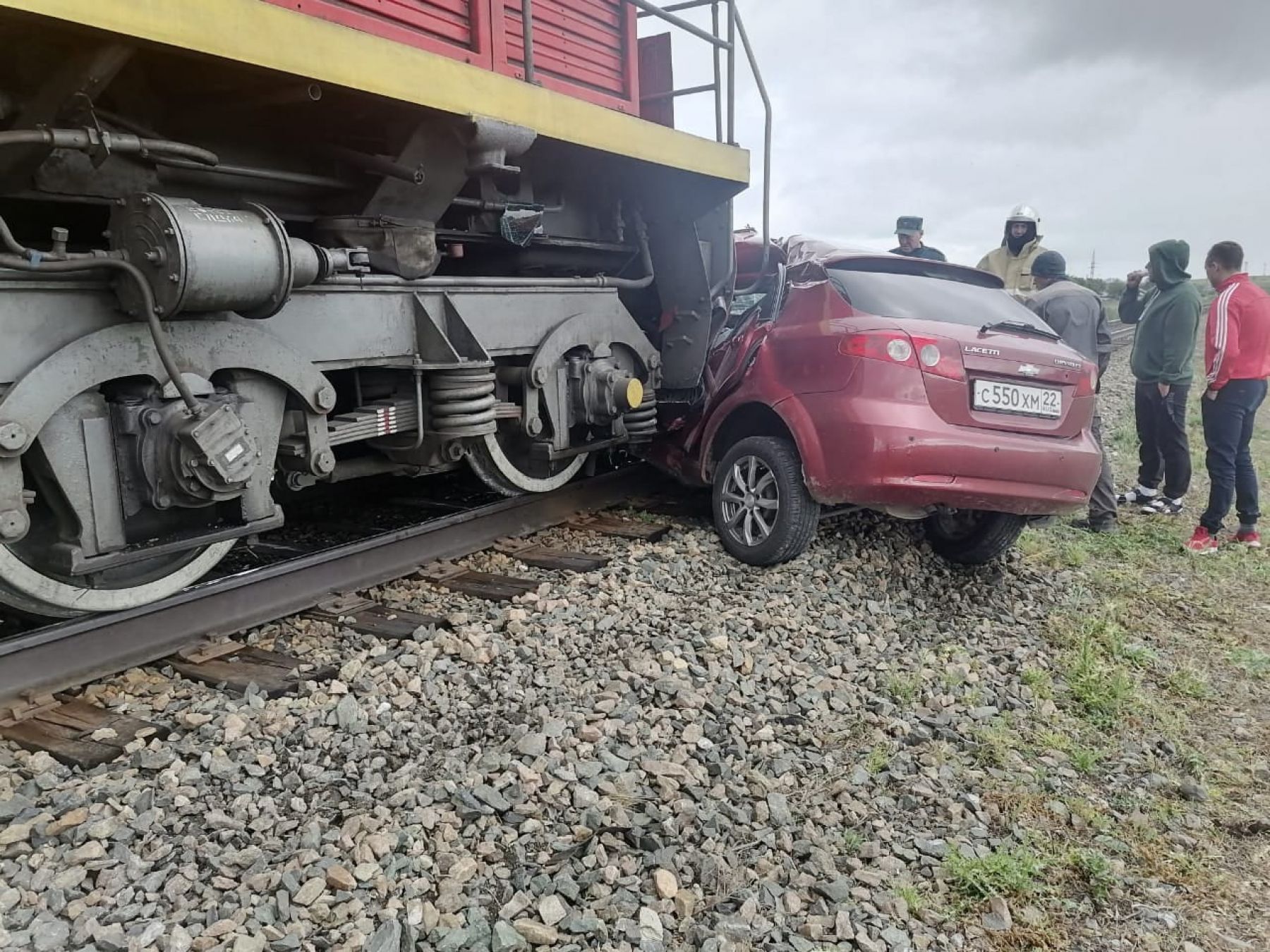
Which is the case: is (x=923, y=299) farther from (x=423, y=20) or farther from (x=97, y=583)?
(x=97, y=583)

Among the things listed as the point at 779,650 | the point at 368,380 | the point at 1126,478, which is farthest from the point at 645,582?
the point at 1126,478

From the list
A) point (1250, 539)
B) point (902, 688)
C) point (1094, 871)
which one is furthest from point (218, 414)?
point (1250, 539)

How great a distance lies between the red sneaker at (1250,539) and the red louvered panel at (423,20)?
576 cm

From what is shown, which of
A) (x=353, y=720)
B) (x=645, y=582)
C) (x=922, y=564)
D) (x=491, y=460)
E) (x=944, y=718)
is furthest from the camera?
(x=922, y=564)

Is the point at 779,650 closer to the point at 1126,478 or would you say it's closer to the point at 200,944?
the point at 200,944

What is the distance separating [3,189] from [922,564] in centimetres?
452

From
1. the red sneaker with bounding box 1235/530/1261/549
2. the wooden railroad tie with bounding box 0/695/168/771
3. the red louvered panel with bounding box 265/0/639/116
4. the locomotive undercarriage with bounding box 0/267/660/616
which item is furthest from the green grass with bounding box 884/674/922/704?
the red sneaker with bounding box 1235/530/1261/549

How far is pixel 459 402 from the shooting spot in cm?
419

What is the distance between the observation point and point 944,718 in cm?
332

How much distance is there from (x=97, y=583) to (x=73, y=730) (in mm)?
611

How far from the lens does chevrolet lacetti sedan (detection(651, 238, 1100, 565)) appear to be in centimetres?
425

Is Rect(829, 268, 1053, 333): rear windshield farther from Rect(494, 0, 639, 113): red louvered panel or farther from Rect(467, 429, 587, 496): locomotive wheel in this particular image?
Rect(494, 0, 639, 113): red louvered panel

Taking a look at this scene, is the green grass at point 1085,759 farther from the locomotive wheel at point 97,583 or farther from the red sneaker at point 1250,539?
the red sneaker at point 1250,539

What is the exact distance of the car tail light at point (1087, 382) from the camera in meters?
4.64
